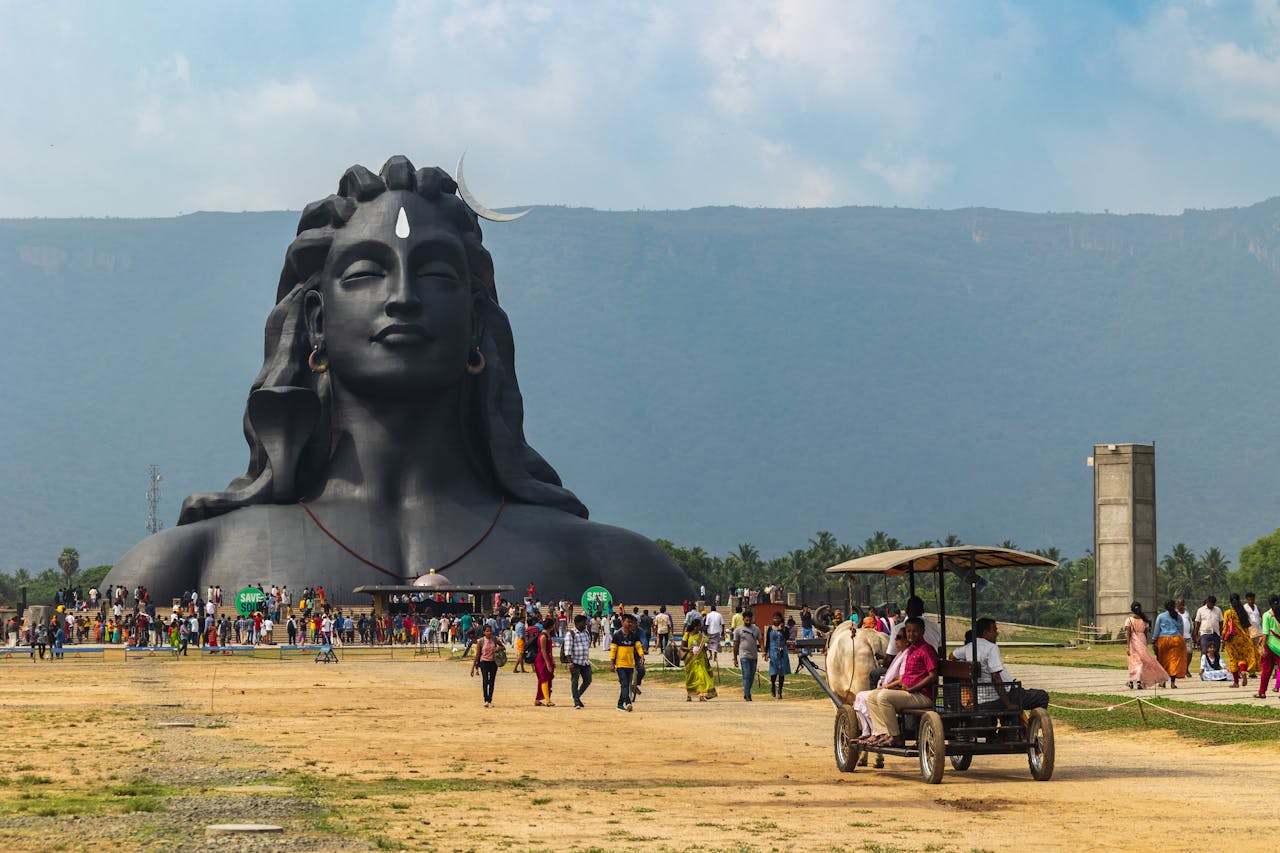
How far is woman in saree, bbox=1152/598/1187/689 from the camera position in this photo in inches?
1160

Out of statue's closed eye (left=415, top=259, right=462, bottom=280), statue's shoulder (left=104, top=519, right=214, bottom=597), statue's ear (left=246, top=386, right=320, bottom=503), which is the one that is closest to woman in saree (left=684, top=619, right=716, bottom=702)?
statue's closed eye (left=415, top=259, right=462, bottom=280)

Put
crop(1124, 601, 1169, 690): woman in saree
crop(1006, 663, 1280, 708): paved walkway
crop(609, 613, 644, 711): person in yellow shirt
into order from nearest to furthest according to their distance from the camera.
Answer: crop(1006, 663, 1280, 708): paved walkway, crop(609, 613, 644, 711): person in yellow shirt, crop(1124, 601, 1169, 690): woman in saree

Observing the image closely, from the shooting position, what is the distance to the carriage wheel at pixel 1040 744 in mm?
15836

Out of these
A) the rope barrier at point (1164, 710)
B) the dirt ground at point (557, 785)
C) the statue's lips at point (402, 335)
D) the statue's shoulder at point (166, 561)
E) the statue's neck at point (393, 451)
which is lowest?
the dirt ground at point (557, 785)

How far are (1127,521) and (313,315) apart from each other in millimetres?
28720

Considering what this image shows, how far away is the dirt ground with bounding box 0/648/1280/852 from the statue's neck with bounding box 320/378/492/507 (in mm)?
35410

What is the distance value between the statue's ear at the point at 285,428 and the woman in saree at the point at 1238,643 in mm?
38642

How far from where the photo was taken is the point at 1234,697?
84.8 ft

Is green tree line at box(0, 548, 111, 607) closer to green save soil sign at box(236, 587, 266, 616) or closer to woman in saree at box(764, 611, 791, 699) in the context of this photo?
green save soil sign at box(236, 587, 266, 616)

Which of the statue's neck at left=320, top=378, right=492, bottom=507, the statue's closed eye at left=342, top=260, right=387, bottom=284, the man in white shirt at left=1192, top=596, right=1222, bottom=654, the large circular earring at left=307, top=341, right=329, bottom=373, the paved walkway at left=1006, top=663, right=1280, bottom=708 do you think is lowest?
the paved walkway at left=1006, top=663, right=1280, bottom=708

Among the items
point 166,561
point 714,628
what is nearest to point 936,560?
point 714,628

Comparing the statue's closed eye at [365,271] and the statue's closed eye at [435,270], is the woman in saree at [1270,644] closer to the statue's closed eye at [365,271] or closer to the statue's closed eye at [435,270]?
the statue's closed eye at [435,270]

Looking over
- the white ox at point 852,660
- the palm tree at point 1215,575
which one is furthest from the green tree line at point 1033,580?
the white ox at point 852,660

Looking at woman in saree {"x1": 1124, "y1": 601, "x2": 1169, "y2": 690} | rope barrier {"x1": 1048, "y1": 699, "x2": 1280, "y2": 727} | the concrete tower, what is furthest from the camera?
the concrete tower
